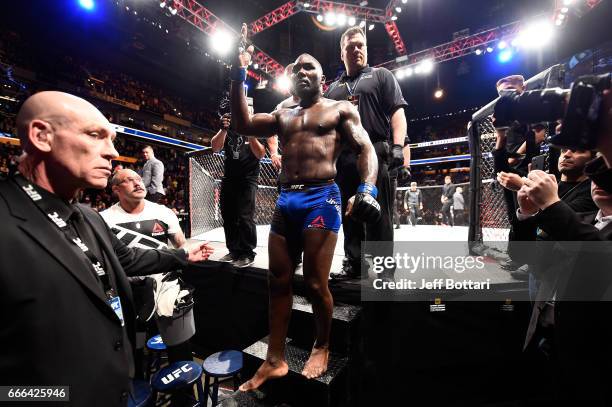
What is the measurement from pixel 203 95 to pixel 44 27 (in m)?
8.81

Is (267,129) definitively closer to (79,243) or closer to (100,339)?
(79,243)

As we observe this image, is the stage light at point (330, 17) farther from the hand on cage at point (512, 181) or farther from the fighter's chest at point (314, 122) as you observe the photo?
the hand on cage at point (512, 181)

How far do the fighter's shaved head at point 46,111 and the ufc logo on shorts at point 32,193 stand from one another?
0.15 meters

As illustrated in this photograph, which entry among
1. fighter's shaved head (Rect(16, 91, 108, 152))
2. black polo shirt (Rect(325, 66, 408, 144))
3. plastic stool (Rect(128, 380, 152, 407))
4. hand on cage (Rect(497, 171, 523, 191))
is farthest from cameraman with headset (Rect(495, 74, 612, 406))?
plastic stool (Rect(128, 380, 152, 407))

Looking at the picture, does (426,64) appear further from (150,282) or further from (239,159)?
(150,282)

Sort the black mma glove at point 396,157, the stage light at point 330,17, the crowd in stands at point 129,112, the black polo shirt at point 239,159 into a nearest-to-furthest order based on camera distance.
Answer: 1. the black mma glove at point 396,157
2. the black polo shirt at point 239,159
3. the stage light at point 330,17
4. the crowd in stands at point 129,112

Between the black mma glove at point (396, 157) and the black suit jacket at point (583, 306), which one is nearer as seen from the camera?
the black suit jacket at point (583, 306)

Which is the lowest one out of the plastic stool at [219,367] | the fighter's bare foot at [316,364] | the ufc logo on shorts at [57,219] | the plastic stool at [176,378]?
the plastic stool at [219,367]

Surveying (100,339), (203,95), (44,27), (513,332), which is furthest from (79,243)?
(203,95)

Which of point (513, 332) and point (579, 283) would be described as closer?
point (579, 283)

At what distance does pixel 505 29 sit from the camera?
952 cm

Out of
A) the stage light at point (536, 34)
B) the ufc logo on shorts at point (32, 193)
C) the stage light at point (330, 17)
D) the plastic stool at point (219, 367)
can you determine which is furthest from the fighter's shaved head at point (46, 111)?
the stage light at point (536, 34)

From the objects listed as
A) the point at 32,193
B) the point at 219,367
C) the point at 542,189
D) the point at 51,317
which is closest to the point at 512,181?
the point at 542,189

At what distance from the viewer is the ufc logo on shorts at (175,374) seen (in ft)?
6.80
